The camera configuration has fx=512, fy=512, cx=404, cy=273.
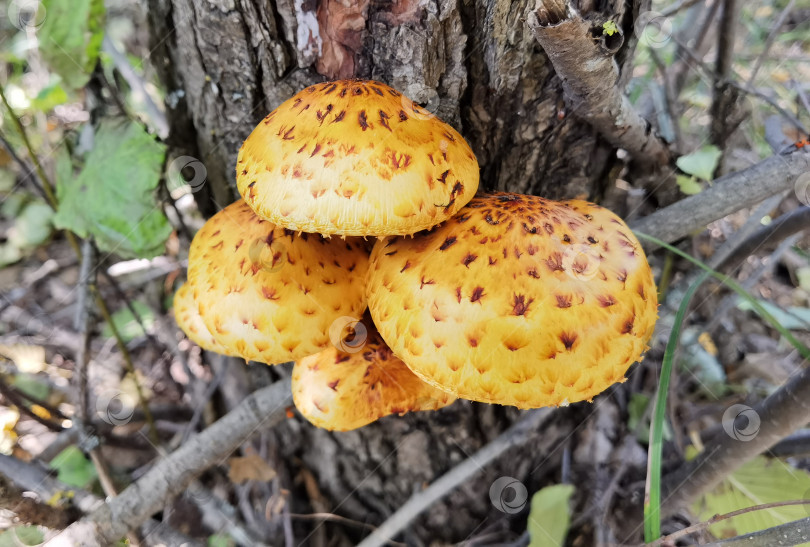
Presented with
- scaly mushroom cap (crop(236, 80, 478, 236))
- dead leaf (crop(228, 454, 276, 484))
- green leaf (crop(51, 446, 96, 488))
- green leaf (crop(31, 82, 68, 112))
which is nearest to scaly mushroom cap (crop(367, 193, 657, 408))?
scaly mushroom cap (crop(236, 80, 478, 236))

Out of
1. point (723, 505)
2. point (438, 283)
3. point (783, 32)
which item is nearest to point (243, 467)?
point (438, 283)

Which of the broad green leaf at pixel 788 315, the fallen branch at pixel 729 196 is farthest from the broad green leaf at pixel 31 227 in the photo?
the broad green leaf at pixel 788 315

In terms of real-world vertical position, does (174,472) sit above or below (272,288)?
below

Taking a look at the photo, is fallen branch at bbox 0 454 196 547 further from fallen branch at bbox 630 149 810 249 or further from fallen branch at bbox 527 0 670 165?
fallen branch at bbox 630 149 810 249

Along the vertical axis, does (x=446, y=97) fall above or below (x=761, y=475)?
above

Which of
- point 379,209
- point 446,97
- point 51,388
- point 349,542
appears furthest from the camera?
point 51,388

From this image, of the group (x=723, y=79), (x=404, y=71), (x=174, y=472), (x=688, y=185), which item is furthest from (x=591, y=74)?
(x=174, y=472)

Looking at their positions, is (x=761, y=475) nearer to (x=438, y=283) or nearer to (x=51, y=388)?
(x=438, y=283)

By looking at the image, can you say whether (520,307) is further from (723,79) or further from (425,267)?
(723,79)
